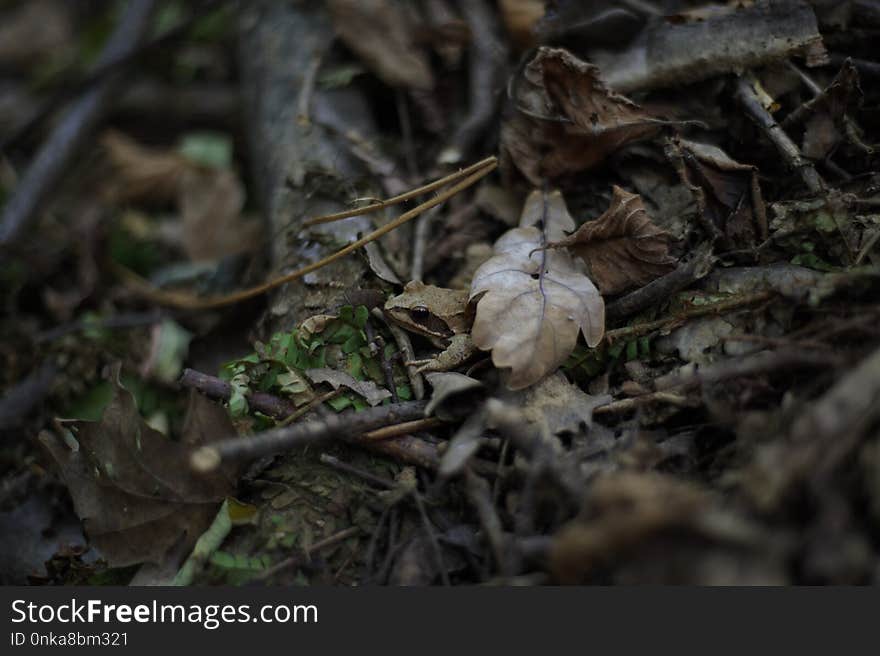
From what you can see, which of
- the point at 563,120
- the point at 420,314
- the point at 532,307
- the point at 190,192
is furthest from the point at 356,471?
the point at 190,192

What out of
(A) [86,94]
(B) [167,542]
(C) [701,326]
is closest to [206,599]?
(B) [167,542]

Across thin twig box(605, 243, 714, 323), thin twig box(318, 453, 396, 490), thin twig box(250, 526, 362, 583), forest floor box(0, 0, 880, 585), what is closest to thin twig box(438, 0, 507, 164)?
forest floor box(0, 0, 880, 585)

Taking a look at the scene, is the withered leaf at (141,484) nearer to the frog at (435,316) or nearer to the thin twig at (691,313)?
the frog at (435,316)

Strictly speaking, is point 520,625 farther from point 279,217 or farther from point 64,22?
point 64,22

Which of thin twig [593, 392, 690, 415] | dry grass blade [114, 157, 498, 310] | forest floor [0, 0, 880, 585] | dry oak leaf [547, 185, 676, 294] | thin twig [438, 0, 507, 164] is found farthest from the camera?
thin twig [438, 0, 507, 164]

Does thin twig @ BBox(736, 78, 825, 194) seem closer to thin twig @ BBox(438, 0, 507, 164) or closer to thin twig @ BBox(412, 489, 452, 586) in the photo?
thin twig @ BBox(438, 0, 507, 164)

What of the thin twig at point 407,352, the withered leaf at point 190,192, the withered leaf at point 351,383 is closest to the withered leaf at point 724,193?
the thin twig at point 407,352

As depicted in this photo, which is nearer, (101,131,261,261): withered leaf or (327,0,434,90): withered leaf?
(327,0,434,90): withered leaf

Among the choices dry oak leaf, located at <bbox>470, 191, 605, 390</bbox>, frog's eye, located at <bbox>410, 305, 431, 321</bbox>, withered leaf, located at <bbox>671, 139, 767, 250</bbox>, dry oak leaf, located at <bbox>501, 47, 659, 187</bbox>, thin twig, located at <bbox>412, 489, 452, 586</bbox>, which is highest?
dry oak leaf, located at <bbox>501, 47, 659, 187</bbox>

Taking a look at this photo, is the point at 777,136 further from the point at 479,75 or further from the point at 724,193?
the point at 479,75
